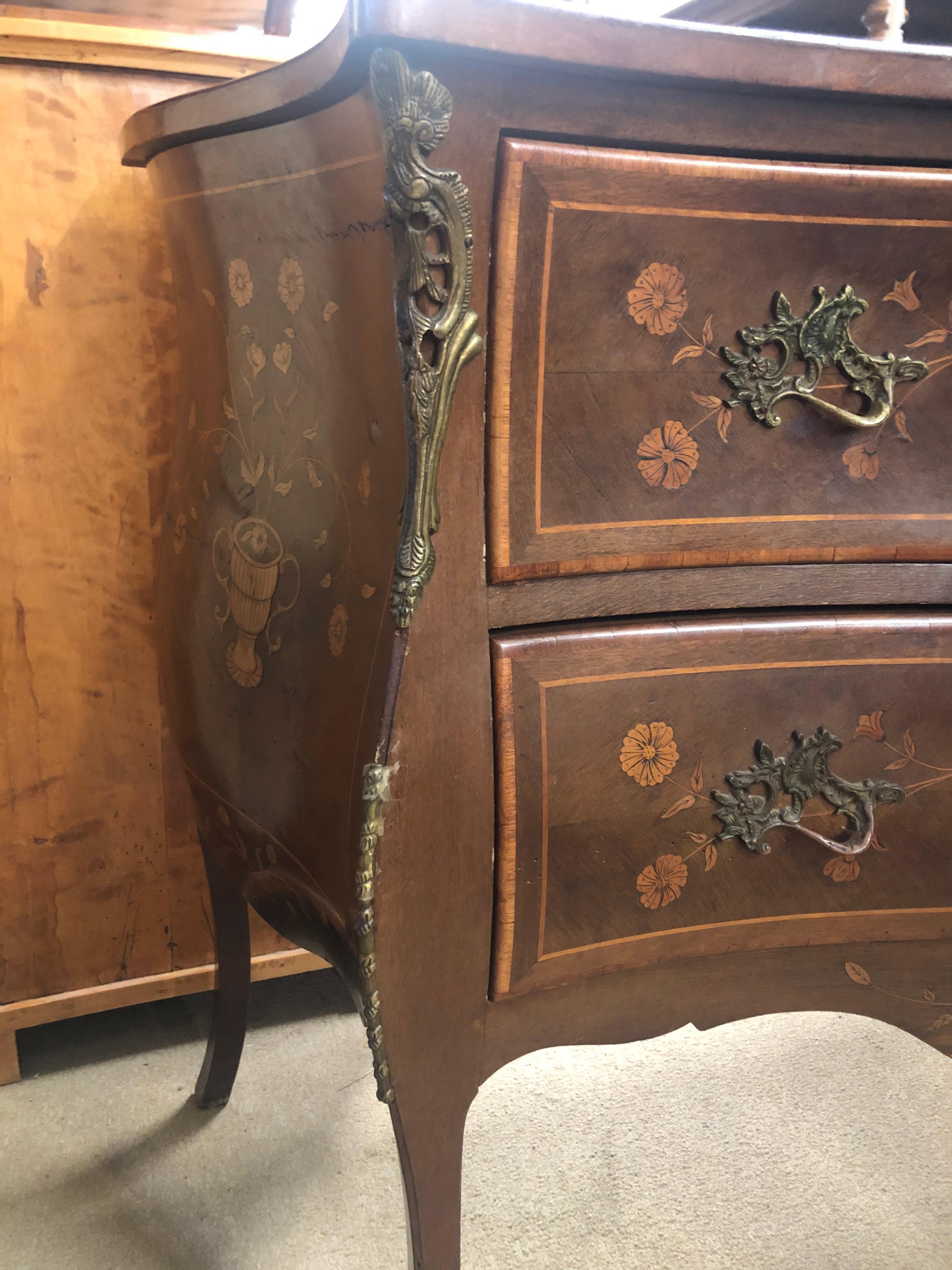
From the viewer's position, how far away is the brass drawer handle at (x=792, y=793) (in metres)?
0.66

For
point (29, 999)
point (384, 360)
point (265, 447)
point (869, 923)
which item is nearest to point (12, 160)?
point (265, 447)

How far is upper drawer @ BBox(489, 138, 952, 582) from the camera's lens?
55 cm

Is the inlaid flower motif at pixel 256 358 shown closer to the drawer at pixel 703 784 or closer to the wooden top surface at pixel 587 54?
the wooden top surface at pixel 587 54

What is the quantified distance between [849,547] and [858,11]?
555mm

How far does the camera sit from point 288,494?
68 centimetres

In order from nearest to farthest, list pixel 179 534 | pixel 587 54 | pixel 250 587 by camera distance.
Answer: pixel 587 54
pixel 250 587
pixel 179 534

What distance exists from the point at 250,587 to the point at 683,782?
330 millimetres

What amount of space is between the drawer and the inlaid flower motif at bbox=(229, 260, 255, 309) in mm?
301

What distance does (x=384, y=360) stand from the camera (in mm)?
555

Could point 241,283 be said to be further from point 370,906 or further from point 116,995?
point 116,995

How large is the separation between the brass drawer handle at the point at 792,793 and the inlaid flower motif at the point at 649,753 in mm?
43

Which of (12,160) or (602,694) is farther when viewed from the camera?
(12,160)

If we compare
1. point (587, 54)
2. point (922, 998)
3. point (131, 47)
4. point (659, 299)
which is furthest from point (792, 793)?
point (131, 47)

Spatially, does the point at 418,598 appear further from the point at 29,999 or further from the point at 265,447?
the point at 29,999
